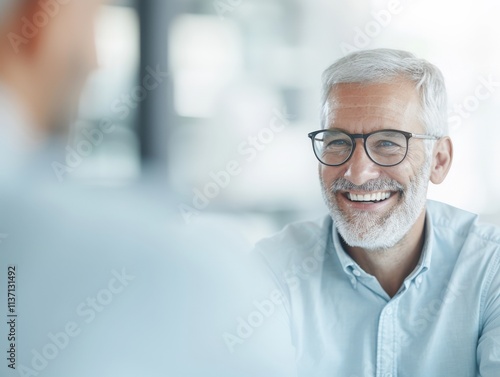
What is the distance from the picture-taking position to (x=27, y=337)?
2.99 ft

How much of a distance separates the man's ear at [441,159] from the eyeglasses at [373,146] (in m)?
0.05

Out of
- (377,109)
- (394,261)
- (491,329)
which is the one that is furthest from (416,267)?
(377,109)

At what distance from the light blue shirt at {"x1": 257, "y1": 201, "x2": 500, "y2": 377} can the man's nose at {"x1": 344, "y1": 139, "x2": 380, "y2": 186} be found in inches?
5.2

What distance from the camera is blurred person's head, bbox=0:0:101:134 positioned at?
922 millimetres

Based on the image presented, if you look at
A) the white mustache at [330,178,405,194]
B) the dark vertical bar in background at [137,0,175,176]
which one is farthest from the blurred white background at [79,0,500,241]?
the white mustache at [330,178,405,194]

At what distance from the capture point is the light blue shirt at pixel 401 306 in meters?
→ 0.95

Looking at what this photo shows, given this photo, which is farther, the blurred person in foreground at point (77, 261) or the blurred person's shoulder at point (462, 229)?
the blurred person's shoulder at point (462, 229)

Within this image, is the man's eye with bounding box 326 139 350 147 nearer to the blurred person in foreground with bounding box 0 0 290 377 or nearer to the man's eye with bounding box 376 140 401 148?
the man's eye with bounding box 376 140 401 148

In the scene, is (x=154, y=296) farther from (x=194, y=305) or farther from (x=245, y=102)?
(x=245, y=102)

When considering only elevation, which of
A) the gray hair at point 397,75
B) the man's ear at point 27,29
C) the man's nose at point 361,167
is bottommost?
the man's nose at point 361,167

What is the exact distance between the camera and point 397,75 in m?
0.99

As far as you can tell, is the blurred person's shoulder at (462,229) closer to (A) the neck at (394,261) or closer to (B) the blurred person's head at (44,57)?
(A) the neck at (394,261)

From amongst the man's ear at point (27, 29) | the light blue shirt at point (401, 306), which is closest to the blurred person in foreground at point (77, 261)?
the man's ear at point (27, 29)

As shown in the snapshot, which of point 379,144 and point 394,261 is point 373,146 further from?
point 394,261
